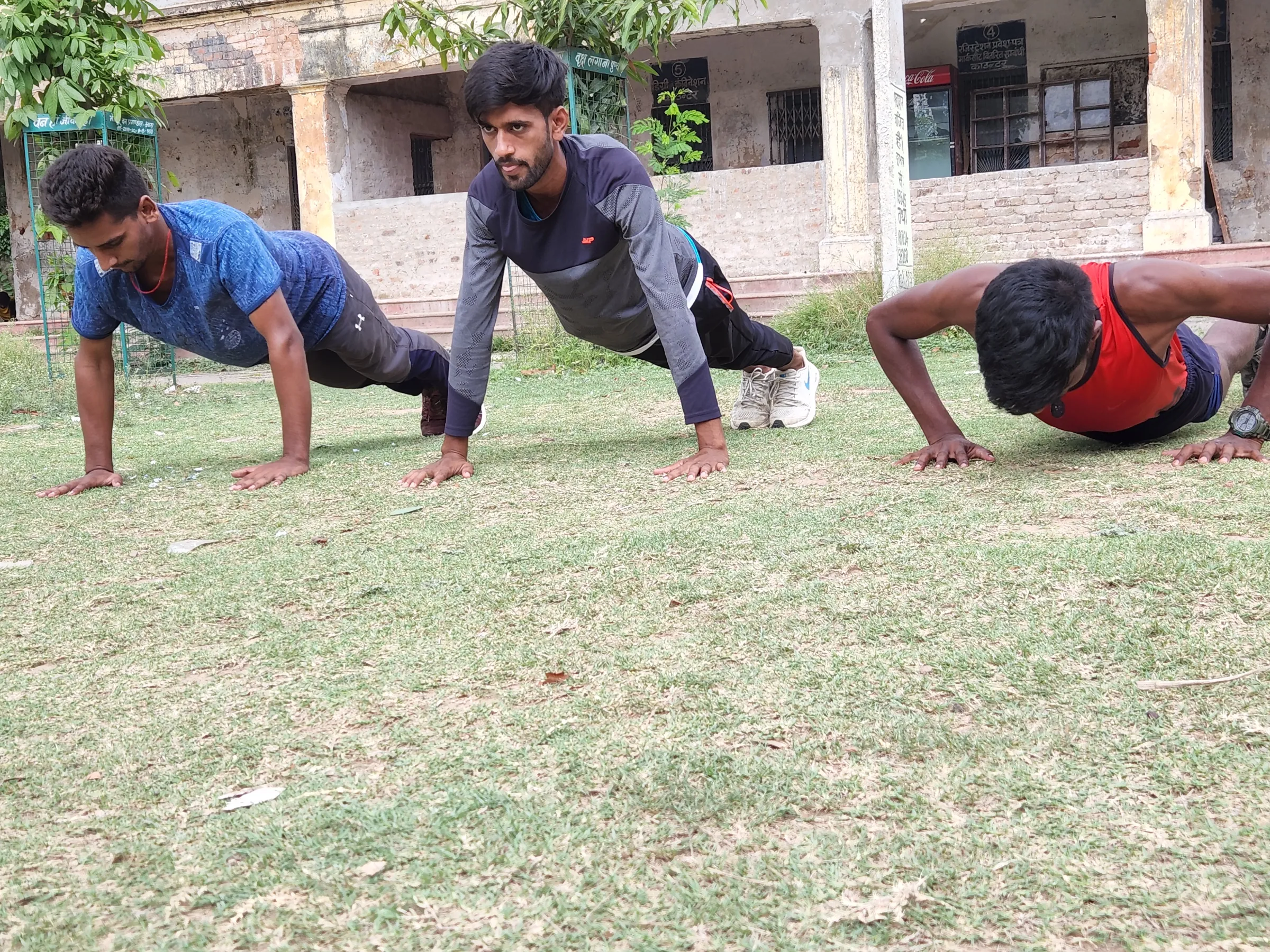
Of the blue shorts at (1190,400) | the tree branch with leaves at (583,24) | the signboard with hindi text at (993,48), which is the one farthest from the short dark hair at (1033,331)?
the signboard with hindi text at (993,48)

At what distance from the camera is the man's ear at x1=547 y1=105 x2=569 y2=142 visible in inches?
134

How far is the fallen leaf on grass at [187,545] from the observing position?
2936 mm

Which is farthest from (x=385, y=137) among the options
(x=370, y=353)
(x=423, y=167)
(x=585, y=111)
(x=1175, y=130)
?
(x=370, y=353)

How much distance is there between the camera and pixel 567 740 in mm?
1633

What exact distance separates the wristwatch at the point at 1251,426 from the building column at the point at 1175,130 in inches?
353

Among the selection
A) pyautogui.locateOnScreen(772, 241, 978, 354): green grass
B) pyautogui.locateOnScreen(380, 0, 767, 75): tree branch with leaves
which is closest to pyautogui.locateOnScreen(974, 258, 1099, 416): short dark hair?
pyautogui.locateOnScreen(772, 241, 978, 354): green grass

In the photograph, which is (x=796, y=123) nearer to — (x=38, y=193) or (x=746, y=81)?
(x=746, y=81)

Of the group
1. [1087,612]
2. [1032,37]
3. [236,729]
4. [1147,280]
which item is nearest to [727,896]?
[236,729]

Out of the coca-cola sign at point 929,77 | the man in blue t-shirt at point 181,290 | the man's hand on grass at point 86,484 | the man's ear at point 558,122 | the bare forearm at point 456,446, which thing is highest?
the coca-cola sign at point 929,77

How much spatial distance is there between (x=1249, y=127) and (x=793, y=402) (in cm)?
1247

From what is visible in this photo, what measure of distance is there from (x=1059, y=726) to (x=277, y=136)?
17842 millimetres

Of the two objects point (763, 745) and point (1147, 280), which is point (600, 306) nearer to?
point (1147, 280)

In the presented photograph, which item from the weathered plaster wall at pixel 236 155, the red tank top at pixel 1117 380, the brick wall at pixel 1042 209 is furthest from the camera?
the weathered plaster wall at pixel 236 155

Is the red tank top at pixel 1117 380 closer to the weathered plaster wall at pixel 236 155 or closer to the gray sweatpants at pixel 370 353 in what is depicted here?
the gray sweatpants at pixel 370 353
